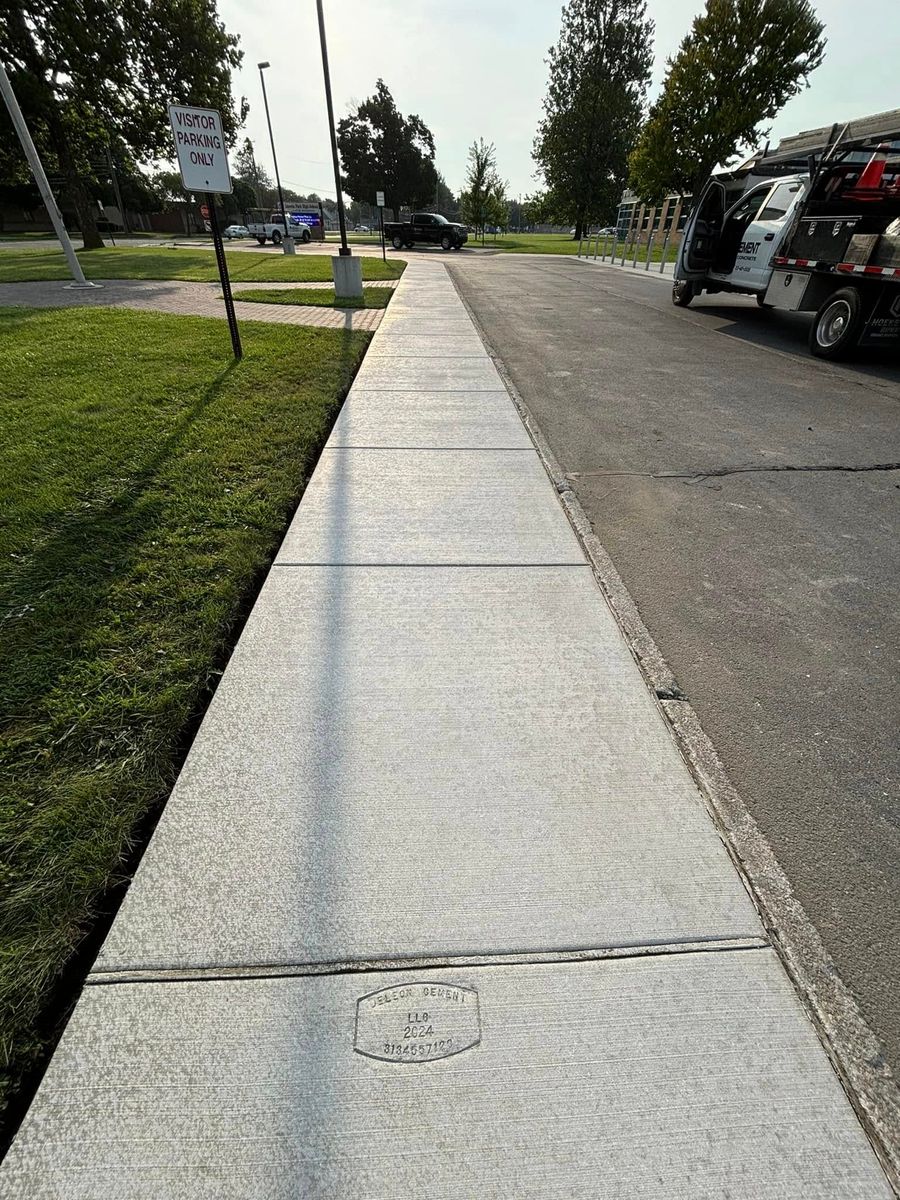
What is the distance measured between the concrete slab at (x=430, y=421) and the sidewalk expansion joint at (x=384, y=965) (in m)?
3.79

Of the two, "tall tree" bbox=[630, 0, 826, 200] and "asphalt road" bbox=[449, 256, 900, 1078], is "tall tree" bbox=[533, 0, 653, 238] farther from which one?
"asphalt road" bbox=[449, 256, 900, 1078]

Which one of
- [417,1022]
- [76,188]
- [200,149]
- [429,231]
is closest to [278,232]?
[429,231]

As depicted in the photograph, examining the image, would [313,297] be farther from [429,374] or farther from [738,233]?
[738,233]

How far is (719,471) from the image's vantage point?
446 centimetres

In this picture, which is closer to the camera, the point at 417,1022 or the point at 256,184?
the point at 417,1022

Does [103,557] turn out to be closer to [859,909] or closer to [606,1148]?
[606,1148]

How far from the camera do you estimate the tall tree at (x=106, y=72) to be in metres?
19.4

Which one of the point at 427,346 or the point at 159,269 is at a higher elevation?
the point at 427,346

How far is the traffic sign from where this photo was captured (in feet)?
16.7

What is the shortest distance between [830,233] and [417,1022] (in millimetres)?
10068

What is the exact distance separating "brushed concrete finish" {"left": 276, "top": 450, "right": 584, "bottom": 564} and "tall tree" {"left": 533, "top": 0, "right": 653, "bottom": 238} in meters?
46.9

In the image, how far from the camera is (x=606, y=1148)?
3.78 feet

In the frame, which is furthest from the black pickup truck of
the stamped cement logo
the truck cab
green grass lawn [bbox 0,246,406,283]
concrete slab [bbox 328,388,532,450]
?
the stamped cement logo

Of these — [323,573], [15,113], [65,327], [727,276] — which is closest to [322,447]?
[323,573]
